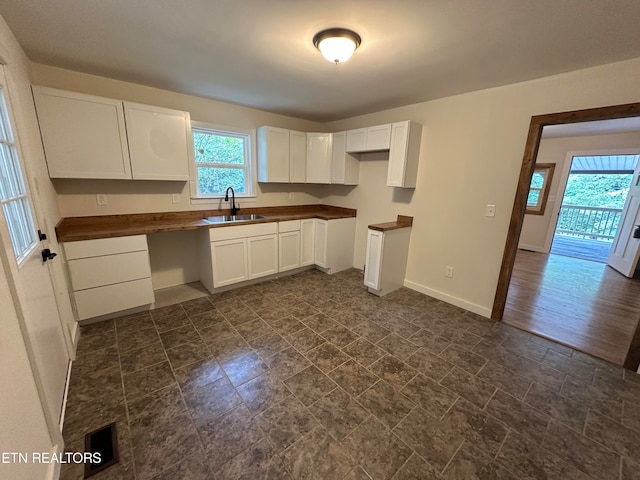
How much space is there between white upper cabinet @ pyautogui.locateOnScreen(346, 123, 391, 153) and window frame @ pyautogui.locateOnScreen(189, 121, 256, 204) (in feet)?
4.70

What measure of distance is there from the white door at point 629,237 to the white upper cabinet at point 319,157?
4918mm

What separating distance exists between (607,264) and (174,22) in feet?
24.3

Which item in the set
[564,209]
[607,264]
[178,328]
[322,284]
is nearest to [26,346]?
[178,328]

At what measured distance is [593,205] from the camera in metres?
6.73

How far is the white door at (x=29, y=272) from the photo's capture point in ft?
3.85

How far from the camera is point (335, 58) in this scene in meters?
1.79

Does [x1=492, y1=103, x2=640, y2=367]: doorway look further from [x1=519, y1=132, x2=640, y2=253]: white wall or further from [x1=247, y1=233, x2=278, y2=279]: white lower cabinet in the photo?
[x1=519, y1=132, x2=640, y2=253]: white wall

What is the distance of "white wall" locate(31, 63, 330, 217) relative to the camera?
245 centimetres

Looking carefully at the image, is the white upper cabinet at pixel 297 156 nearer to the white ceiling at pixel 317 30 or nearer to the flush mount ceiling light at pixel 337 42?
the white ceiling at pixel 317 30

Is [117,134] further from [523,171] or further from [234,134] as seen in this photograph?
[523,171]

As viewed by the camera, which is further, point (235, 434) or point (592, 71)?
point (592, 71)

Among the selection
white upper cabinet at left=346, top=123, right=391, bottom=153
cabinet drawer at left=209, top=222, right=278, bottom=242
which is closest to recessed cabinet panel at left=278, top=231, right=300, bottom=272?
cabinet drawer at left=209, top=222, right=278, bottom=242

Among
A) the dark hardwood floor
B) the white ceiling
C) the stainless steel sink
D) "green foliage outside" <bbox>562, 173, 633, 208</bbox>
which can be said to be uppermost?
the white ceiling

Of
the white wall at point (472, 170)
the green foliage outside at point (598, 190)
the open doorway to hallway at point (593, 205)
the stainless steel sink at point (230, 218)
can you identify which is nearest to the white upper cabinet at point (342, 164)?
the white wall at point (472, 170)
